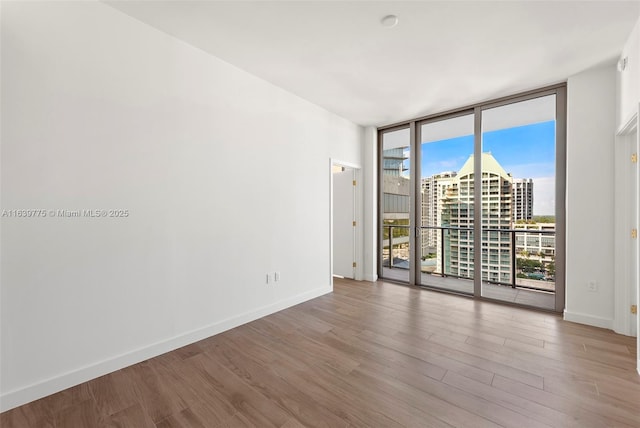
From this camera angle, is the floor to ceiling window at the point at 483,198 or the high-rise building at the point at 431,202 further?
the high-rise building at the point at 431,202

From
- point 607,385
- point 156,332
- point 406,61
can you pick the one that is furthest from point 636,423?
point 156,332

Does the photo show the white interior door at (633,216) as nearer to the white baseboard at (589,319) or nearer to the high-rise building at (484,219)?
the white baseboard at (589,319)

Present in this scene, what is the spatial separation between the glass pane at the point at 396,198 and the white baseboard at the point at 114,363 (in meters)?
2.76

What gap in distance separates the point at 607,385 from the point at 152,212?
3830mm

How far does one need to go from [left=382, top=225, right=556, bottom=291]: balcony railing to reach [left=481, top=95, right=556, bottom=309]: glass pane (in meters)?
0.01

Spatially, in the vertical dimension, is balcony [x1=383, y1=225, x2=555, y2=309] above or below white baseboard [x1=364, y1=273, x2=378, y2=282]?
above

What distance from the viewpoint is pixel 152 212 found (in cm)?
244

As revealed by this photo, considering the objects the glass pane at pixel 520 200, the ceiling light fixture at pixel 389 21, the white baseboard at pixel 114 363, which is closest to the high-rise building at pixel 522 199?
the glass pane at pixel 520 200

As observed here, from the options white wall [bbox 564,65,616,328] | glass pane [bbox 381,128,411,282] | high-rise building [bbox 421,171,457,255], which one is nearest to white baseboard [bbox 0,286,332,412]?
glass pane [bbox 381,128,411,282]

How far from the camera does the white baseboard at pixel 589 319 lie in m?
2.98

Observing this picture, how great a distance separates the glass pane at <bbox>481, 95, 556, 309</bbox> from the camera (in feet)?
11.9

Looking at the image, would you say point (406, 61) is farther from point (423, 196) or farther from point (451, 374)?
point (451, 374)

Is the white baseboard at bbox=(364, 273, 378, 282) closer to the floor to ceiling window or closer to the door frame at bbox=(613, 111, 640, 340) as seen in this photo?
the floor to ceiling window

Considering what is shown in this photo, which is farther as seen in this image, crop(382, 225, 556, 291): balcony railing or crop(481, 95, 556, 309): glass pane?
crop(382, 225, 556, 291): balcony railing
